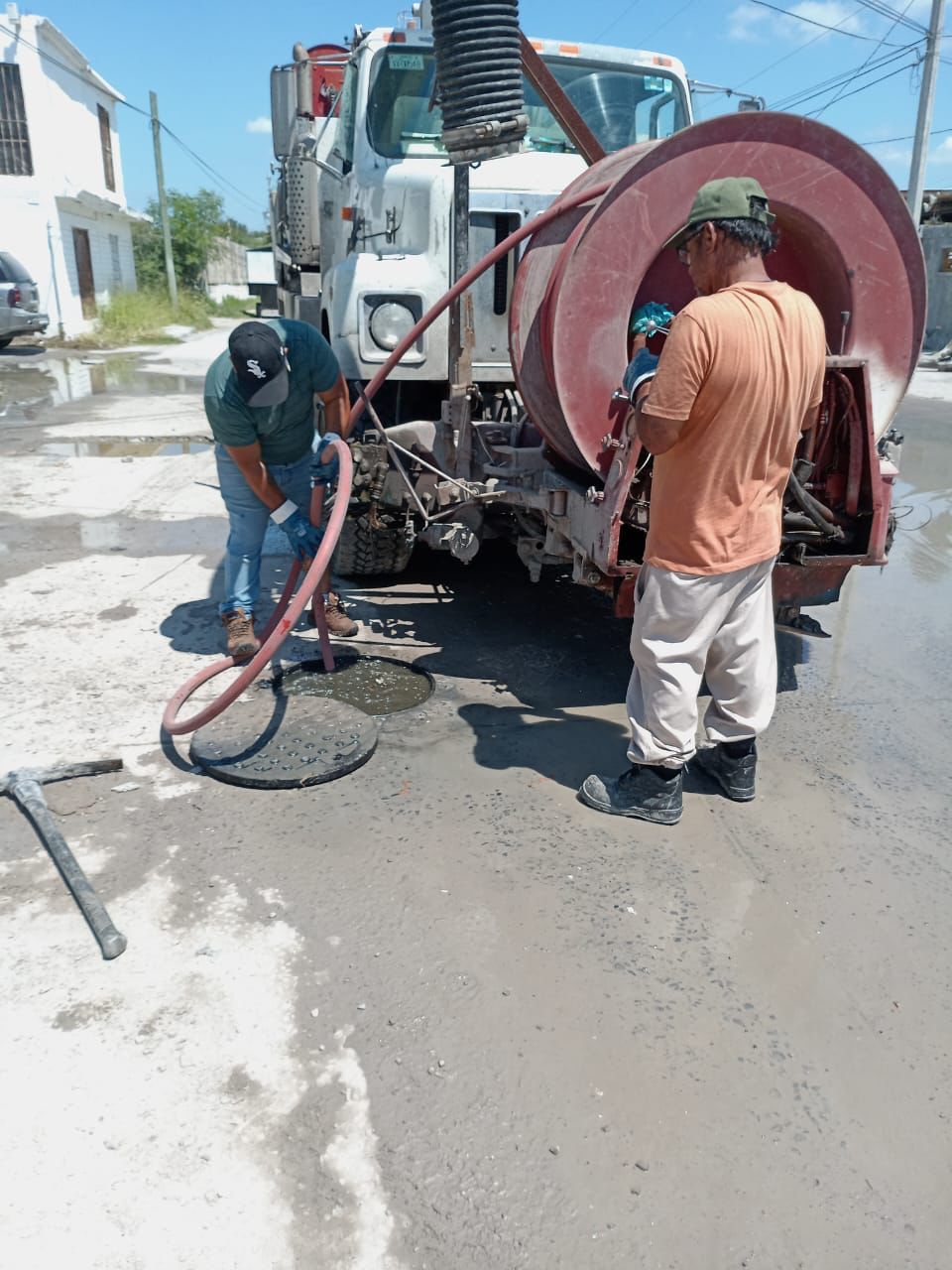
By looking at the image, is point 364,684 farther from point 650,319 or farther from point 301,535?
point 650,319

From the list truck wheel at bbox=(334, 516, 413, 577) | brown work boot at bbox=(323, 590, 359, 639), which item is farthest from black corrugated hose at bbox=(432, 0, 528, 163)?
brown work boot at bbox=(323, 590, 359, 639)

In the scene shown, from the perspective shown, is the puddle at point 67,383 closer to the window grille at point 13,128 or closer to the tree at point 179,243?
the window grille at point 13,128

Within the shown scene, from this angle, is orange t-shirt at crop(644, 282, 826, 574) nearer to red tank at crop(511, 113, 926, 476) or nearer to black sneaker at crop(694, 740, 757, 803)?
red tank at crop(511, 113, 926, 476)

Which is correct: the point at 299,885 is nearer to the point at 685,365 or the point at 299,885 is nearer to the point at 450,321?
the point at 685,365

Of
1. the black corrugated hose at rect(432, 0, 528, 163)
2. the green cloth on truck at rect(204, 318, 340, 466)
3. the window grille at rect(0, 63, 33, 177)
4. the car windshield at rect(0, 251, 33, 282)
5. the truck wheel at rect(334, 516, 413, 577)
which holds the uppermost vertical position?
the window grille at rect(0, 63, 33, 177)

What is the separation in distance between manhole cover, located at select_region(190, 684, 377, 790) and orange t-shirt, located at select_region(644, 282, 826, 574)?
1332mm

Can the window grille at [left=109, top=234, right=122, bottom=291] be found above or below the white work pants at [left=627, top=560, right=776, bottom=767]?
above

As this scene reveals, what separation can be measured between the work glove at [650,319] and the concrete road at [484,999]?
4.79ft

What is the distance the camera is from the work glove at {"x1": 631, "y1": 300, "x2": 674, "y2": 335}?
3355mm

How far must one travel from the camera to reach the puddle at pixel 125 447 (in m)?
9.05

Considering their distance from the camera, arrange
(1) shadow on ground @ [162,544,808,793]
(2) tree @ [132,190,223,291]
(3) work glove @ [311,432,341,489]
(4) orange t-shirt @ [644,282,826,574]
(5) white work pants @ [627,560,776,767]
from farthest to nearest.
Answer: (2) tree @ [132,190,223,291], (3) work glove @ [311,432,341,489], (1) shadow on ground @ [162,544,808,793], (5) white work pants @ [627,560,776,767], (4) orange t-shirt @ [644,282,826,574]

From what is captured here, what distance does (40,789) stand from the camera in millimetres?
3111

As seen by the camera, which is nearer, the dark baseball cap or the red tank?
the red tank

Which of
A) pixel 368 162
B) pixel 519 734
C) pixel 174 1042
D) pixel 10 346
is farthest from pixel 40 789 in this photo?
pixel 10 346
